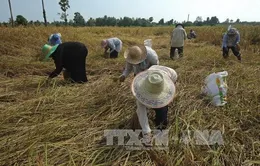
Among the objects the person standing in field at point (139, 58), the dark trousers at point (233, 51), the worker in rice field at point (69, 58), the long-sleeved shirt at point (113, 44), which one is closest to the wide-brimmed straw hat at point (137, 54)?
the person standing in field at point (139, 58)

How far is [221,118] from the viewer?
7.57ft

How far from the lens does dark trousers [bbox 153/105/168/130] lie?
6.29ft

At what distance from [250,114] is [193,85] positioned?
101 cm

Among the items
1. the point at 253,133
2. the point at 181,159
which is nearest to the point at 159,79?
the point at 181,159

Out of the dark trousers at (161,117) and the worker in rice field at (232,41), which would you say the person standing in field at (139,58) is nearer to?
the dark trousers at (161,117)

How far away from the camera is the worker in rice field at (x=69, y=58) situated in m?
3.48

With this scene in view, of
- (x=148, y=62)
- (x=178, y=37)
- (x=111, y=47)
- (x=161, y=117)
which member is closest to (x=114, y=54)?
(x=111, y=47)

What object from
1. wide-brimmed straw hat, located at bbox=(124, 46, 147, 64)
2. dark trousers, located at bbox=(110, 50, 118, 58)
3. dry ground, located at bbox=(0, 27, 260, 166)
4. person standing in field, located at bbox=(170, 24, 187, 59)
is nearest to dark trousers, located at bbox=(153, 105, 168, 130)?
dry ground, located at bbox=(0, 27, 260, 166)

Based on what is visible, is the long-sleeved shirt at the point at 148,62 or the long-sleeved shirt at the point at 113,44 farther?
the long-sleeved shirt at the point at 113,44

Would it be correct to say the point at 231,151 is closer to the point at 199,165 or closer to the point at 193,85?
the point at 199,165

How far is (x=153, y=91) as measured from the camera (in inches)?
65.2

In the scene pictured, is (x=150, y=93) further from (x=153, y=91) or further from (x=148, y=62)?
(x=148, y=62)

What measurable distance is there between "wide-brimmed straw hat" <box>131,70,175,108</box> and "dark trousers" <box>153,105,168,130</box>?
0.81ft

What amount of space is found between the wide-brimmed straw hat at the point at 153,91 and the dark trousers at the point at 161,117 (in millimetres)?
248
